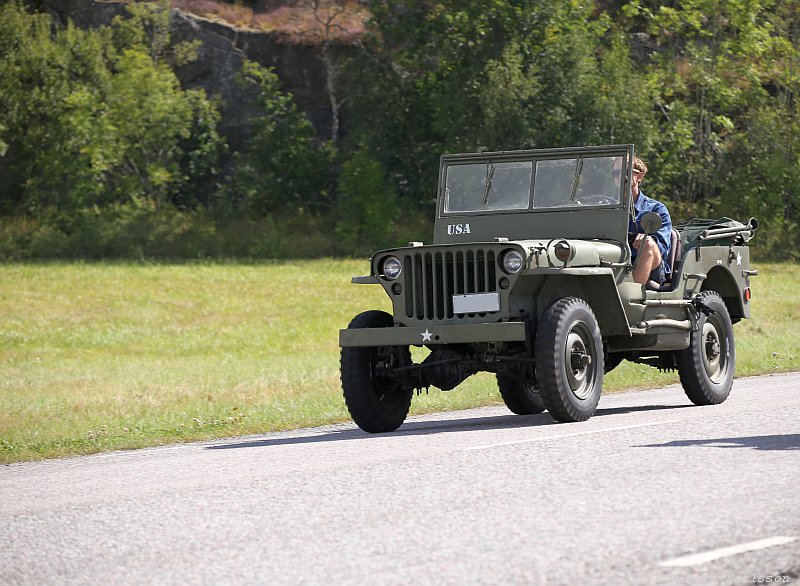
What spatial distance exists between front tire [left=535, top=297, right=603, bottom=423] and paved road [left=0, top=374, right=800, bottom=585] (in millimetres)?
547

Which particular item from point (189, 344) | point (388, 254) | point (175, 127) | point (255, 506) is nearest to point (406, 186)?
point (175, 127)

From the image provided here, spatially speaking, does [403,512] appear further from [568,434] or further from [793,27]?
[793,27]

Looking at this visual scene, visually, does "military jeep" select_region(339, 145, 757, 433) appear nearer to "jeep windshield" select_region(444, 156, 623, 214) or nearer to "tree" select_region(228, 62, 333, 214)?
"jeep windshield" select_region(444, 156, 623, 214)

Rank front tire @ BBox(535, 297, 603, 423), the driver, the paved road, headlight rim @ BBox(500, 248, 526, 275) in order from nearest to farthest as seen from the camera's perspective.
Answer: the paved road
front tire @ BBox(535, 297, 603, 423)
headlight rim @ BBox(500, 248, 526, 275)
the driver

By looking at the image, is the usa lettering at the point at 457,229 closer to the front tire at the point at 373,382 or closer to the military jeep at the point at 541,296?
the military jeep at the point at 541,296

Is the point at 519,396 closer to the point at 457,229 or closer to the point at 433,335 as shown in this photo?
the point at 457,229

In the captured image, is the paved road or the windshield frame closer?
the paved road

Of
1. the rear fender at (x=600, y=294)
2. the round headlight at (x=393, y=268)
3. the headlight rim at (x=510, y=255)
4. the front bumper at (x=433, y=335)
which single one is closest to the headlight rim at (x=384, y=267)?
the round headlight at (x=393, y=268)

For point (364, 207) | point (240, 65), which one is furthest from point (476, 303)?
point (240, 65)

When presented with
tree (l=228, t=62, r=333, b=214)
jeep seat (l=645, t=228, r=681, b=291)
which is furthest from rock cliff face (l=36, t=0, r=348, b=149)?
jeep seat (l=645, t=228, r=681, b=291)

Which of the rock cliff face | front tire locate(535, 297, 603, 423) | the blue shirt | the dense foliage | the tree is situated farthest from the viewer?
the rock cliff face

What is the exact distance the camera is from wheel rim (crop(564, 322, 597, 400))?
37.6 feet

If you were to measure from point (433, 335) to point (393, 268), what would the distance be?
0.79 meters

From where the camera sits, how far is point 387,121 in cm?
5512
